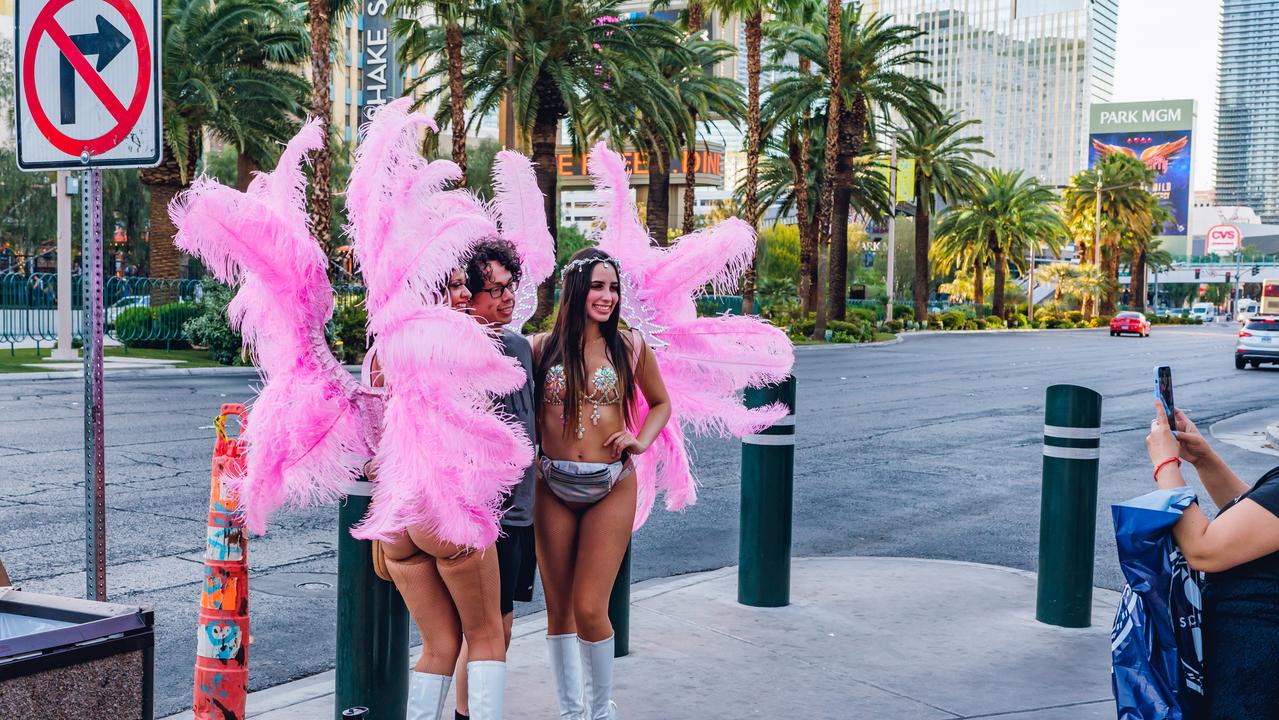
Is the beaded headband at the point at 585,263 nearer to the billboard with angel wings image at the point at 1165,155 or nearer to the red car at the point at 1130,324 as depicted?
the red car at the point at 1130,324

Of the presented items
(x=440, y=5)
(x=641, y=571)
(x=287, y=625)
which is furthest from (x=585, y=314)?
(x=440, y=5)

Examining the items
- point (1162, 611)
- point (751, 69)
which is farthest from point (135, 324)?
point (1162, 611)

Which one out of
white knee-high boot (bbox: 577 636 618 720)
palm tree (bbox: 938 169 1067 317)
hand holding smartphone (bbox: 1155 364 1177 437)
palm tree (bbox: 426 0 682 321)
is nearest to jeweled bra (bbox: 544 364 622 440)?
white knee-high boot (bbox: 577 636 618 720)

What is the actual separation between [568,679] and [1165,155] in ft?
521

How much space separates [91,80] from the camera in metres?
3.64

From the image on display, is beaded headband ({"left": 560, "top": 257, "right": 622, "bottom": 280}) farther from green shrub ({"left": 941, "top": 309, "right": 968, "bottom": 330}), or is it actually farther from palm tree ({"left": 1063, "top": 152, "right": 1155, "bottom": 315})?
palm tree ({"left": 1063, "top": 152, "right": 1155, "bottom": 315})

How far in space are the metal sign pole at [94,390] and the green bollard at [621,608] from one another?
209 centimetres

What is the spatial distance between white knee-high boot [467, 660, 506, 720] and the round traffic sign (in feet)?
6.50

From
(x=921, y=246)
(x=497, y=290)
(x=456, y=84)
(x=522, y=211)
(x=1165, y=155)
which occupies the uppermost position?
(x=1165, y=155)

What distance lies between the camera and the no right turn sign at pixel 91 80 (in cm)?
362

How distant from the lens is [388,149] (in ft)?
10.9

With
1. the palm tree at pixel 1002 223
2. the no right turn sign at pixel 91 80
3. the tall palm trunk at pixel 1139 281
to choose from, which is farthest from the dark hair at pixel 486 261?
the tall palm trunk at pixel 1139 281

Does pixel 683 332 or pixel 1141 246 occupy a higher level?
pixel 1141 246

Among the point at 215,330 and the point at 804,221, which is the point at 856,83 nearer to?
the point at 804,221
